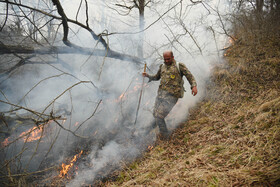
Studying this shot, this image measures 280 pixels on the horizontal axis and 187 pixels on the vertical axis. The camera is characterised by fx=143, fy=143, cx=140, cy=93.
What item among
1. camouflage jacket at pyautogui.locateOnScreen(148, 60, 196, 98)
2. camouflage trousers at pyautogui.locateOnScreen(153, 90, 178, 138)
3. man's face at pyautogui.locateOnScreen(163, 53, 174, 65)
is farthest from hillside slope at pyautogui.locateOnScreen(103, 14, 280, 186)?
man's face at pyautogui.locateOnScreen(163, 53, 174, 65)

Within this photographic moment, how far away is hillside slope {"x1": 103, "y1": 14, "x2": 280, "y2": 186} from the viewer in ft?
5.19

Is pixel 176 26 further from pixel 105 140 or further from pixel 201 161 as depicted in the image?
pixel 201 161

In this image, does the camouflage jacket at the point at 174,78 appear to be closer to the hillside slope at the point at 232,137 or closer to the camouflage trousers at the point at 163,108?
the camouflage trousers at the point at 163,108

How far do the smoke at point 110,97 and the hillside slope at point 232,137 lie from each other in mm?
632

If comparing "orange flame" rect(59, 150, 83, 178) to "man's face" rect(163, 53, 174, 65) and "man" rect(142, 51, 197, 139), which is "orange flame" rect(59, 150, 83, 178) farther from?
"man's face" rect(163, 53, 174, 65)

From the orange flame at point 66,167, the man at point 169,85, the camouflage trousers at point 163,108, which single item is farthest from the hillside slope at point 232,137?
the orange flame at point 66,167

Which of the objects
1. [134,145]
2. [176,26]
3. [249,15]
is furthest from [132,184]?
[249,15]

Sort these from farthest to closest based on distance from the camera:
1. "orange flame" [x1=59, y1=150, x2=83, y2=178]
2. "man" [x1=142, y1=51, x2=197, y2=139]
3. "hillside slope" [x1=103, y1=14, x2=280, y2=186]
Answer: "man" [x1=142, y1=51, x2=197, y2=139] < "orange flame" [x1=59, y1=150, x2=83, y2=178] < "hillside slope" [x1=103, y1=14, x2=280, y2=186]

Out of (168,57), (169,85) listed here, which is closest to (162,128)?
(169,85)

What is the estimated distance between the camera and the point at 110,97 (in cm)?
543

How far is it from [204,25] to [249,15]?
172cm

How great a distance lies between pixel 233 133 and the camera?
2.41 m

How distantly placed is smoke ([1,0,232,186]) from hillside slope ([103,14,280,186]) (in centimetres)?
63

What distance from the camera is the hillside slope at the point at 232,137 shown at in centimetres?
158
